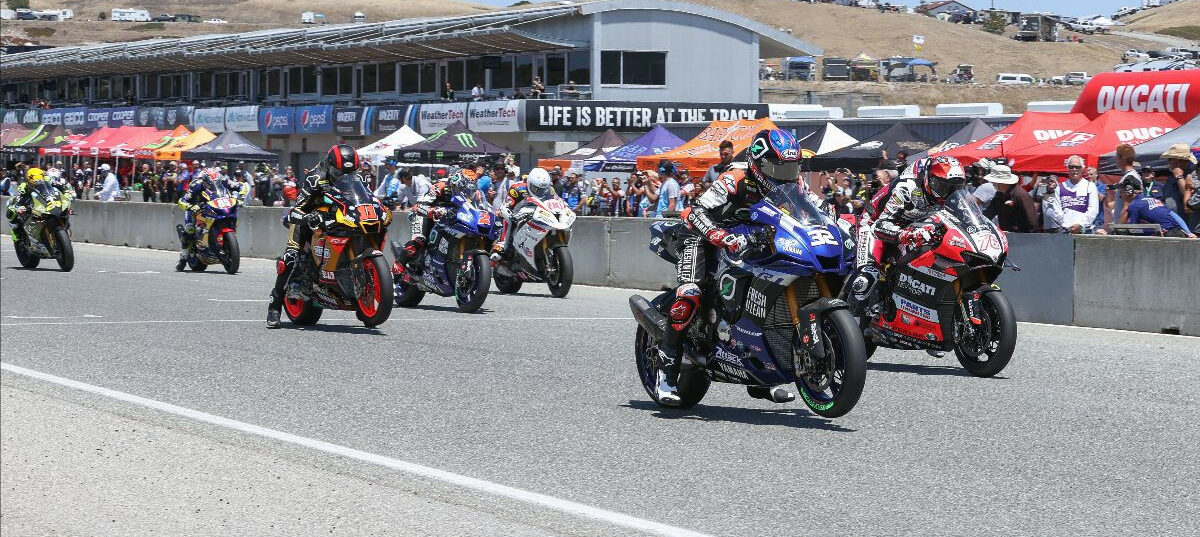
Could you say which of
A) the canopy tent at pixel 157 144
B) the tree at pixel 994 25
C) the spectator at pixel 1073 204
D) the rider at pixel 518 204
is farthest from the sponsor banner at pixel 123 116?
the tree at pixel 994 25

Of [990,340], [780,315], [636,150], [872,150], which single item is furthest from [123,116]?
[780,315]

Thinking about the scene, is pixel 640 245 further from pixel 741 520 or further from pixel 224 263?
pixel 741 520

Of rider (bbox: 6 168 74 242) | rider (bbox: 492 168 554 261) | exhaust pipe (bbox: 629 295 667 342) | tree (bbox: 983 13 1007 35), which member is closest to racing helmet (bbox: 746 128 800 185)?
exhaust pipe (bbox: 629 295 667 342)

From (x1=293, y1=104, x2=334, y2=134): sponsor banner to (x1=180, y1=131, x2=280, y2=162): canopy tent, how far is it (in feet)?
69.6

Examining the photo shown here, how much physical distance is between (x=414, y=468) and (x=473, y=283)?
8.99 meters

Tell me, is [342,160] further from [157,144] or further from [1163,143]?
[157,144]

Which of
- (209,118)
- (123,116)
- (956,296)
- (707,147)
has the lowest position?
(956,296)

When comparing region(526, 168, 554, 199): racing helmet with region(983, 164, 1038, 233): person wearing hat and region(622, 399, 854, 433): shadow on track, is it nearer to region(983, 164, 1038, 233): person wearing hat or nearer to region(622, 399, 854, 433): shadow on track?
region(983, 164, 1038, 233): person wearing hat

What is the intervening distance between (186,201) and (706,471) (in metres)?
17.9

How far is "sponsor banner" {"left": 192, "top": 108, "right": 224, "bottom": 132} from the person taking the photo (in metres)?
73.1

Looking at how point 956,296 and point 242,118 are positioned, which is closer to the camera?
point 956,296

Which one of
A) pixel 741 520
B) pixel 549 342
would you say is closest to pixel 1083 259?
pixel 549 342

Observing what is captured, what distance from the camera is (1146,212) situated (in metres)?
15.7

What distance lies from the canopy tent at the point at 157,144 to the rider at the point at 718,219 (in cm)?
3916
